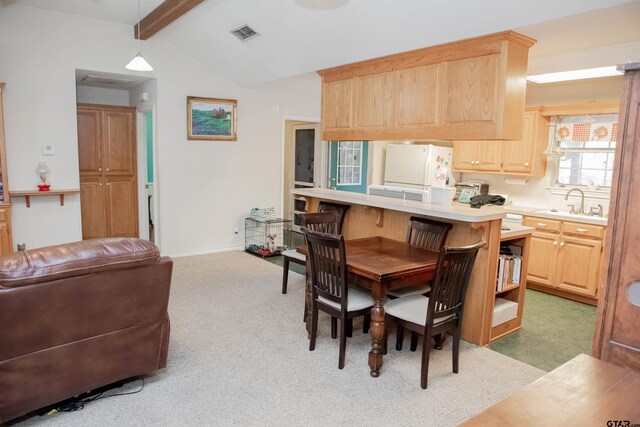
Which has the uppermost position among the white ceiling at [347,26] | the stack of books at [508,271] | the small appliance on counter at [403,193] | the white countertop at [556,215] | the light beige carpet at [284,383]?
the white ceiling at [347,26]

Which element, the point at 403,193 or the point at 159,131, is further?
the point at 159,131

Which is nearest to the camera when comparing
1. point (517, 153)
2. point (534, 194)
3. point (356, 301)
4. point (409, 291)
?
point (356, 301)

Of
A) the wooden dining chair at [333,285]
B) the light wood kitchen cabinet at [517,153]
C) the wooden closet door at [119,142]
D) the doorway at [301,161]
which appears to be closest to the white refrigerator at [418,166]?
the light wood kitchen cabinet at [517,153]

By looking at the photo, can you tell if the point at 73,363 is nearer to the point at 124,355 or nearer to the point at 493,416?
the point at 124,355

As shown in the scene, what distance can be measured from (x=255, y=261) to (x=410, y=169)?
2756 mm

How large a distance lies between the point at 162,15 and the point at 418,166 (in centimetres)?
394

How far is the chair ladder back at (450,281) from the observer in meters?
2.52

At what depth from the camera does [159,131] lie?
559cm

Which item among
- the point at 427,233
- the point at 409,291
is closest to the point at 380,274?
the point at 409,291

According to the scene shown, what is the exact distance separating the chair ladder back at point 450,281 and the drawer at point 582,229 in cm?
236

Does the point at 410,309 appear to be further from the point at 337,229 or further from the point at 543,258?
the point at 543,258

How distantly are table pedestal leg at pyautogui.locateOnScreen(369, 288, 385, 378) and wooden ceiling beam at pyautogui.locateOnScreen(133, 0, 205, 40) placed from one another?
3.16m

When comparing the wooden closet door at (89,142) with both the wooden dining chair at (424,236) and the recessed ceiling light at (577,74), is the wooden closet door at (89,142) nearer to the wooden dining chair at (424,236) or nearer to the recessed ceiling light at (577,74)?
the wooden dining chair at (424,236)

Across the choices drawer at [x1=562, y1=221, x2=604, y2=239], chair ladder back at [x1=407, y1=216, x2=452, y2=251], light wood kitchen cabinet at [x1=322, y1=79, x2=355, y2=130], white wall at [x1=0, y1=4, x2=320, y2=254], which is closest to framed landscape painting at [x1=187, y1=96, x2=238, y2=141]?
white wall at [x1=0, y1=4, x2=320, y2=254]
